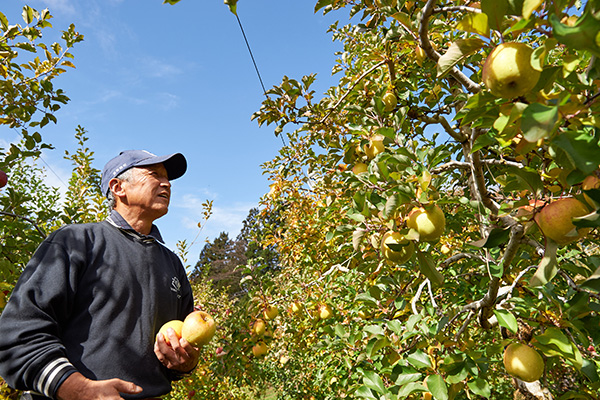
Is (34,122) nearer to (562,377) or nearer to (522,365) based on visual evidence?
(522,365)

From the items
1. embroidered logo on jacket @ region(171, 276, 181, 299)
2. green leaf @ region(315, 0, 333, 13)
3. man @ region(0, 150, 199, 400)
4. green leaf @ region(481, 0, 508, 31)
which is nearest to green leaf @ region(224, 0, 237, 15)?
green leaf @ region(315, 0, 333, 13)

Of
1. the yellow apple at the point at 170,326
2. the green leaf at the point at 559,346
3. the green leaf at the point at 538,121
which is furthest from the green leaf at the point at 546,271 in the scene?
the yellow apple at the point at 170,326

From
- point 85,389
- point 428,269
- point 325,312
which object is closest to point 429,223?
point 428,269

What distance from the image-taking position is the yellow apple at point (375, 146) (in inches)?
77.7

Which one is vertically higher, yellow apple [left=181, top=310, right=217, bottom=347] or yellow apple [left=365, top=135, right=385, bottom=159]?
yellow apple [left=365, top=135, right=385, bottom=159]

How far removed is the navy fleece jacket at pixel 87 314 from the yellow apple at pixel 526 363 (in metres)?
1.46

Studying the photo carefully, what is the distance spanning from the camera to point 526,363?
138 cm

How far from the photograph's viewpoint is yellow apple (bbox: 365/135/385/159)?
1973mm

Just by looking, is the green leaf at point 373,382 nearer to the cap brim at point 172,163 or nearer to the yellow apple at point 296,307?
the cap brim at point 172,163

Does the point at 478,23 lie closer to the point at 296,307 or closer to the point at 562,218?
the point at 562,218

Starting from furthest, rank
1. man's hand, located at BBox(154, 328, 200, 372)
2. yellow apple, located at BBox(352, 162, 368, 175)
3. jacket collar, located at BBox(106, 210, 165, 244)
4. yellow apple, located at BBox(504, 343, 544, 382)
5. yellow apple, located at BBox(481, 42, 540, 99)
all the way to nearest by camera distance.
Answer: yellow apple, located at BBox(352, 162, 368, 175) → jacket collar, located at BBox(106, 210, 165, 244) → man's hand, located at BBox(154, 328, 200, 372) → yellow apple, located at BBox(504, 343, 544, 382) → yellow apple, located at BBox(481, 42, 540, 99)

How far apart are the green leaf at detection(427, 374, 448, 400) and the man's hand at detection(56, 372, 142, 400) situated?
110cm

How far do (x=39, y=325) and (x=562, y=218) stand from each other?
5.65 feet

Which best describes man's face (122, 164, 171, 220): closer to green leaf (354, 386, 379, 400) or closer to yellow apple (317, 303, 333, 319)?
green leaf (354, 386, 379, 400)
